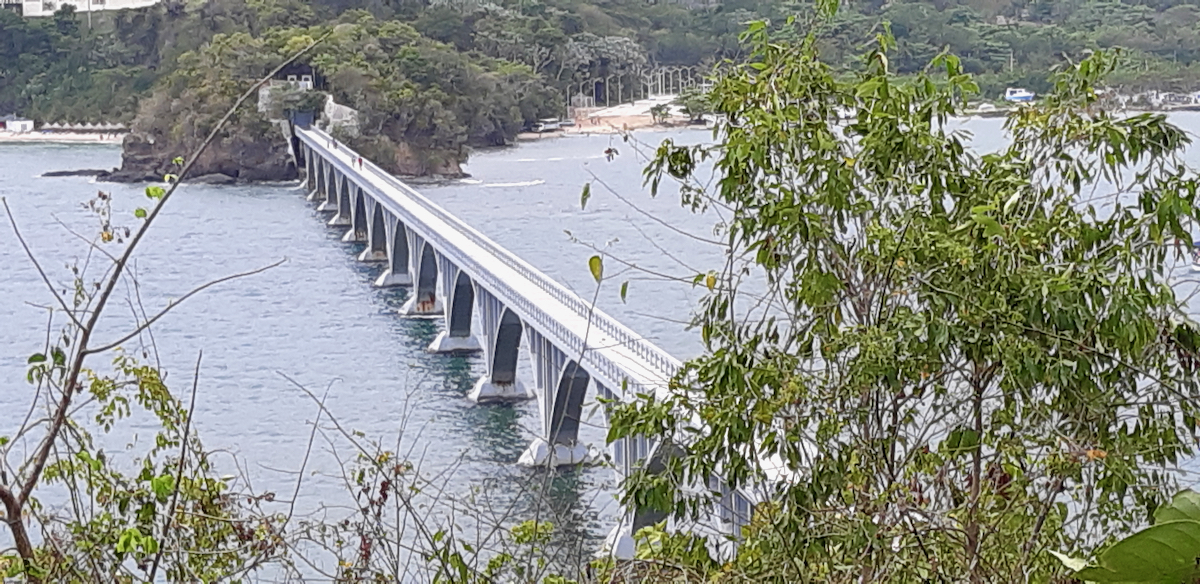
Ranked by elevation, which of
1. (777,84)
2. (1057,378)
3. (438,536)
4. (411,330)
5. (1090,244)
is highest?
(777,84)

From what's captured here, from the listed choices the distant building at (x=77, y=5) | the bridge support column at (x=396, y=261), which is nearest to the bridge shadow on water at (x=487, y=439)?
the bridge support column at (x=396, y=261)

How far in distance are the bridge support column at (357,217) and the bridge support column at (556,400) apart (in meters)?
20.7

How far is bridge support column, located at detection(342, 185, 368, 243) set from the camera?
131 feet

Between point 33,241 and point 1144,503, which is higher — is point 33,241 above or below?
below

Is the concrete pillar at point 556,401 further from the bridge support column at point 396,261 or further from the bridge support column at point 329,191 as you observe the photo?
the bridge support column at point 329,191

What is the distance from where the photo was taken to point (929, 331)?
3.85m

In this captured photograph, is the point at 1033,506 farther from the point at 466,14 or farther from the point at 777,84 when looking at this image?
the point at 466,14

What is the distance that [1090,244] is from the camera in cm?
424

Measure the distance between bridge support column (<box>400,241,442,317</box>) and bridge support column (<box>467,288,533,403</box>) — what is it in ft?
24.4

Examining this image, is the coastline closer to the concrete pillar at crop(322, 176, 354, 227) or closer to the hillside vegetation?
the hillside vegetation

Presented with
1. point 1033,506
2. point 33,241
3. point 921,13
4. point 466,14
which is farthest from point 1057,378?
point 466,14

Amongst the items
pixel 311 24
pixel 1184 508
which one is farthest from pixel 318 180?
pixel 1184 508

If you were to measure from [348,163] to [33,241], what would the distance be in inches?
321

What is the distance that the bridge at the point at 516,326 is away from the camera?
1350cm
